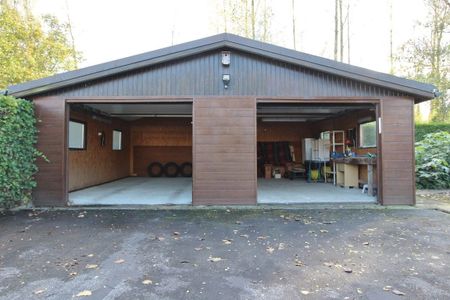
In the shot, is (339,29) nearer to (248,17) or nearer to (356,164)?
(248,17)

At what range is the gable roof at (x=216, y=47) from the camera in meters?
5.82

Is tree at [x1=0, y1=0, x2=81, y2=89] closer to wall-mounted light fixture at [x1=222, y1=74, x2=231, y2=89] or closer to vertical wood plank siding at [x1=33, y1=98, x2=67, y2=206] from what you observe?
vertical wood plank siding at [x1=33, y1=98, x2=67, y2=206]

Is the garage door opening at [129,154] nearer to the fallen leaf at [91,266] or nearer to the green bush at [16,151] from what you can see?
the green bush at [16,151]

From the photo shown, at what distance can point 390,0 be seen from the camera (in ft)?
45.9

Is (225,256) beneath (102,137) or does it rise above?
beneath

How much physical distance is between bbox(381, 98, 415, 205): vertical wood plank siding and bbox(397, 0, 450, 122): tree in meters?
7.86

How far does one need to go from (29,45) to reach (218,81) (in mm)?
10142

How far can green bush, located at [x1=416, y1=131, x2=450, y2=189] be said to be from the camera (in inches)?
340

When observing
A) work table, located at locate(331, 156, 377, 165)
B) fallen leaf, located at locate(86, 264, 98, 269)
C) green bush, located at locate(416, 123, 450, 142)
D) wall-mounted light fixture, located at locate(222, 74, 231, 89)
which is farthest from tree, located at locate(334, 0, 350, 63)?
fallen leaf, located at locate(86, 264, 98, 269)

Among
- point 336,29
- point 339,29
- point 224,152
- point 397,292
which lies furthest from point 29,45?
point 397,292

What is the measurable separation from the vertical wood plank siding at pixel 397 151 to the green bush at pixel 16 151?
683 cm

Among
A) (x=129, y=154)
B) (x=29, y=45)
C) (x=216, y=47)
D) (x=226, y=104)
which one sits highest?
(x=29, y=45)

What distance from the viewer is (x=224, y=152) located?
608 centimetres

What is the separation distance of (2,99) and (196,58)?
344cm
